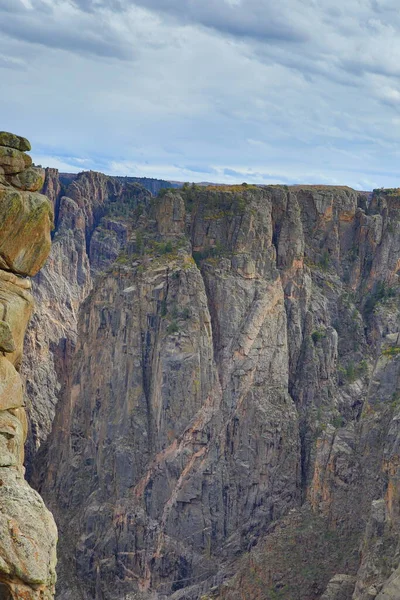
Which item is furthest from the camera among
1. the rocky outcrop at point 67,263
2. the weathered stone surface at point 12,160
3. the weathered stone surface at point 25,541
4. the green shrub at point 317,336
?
the rocky outcrop at point 67,263

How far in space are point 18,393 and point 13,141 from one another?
8772 mm

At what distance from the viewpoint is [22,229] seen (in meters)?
31.3

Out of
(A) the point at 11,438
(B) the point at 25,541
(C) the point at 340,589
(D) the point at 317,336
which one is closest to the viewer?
(B) the point at 25,541

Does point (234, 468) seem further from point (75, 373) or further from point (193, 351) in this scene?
point (75, 373)

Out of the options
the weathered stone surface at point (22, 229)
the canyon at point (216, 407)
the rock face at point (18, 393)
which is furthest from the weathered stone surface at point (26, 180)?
the canyon at point (216, 407)

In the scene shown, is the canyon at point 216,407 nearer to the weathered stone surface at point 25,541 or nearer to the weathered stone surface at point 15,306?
the weathered stone surface at point 15,306

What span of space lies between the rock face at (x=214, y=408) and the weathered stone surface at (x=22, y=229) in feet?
181

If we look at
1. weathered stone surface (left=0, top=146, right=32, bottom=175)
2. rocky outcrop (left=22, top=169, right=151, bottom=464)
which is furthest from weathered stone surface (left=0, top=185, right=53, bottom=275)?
rocky outcrop (left=22, top=169, right=151, bottom=464)

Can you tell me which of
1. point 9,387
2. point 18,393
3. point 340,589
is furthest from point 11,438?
point 340,589

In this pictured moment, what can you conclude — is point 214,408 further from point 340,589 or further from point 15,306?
point 15,306

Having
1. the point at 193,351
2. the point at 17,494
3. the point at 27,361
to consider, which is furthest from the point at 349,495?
the point at 27,361

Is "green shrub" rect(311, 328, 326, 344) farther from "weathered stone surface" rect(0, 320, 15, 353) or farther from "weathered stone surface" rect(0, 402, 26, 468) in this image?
"weathered stone surface" rect(0, 320, 15, 353)

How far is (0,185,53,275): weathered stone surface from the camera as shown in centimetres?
3103

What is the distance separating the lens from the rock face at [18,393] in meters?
25.2
